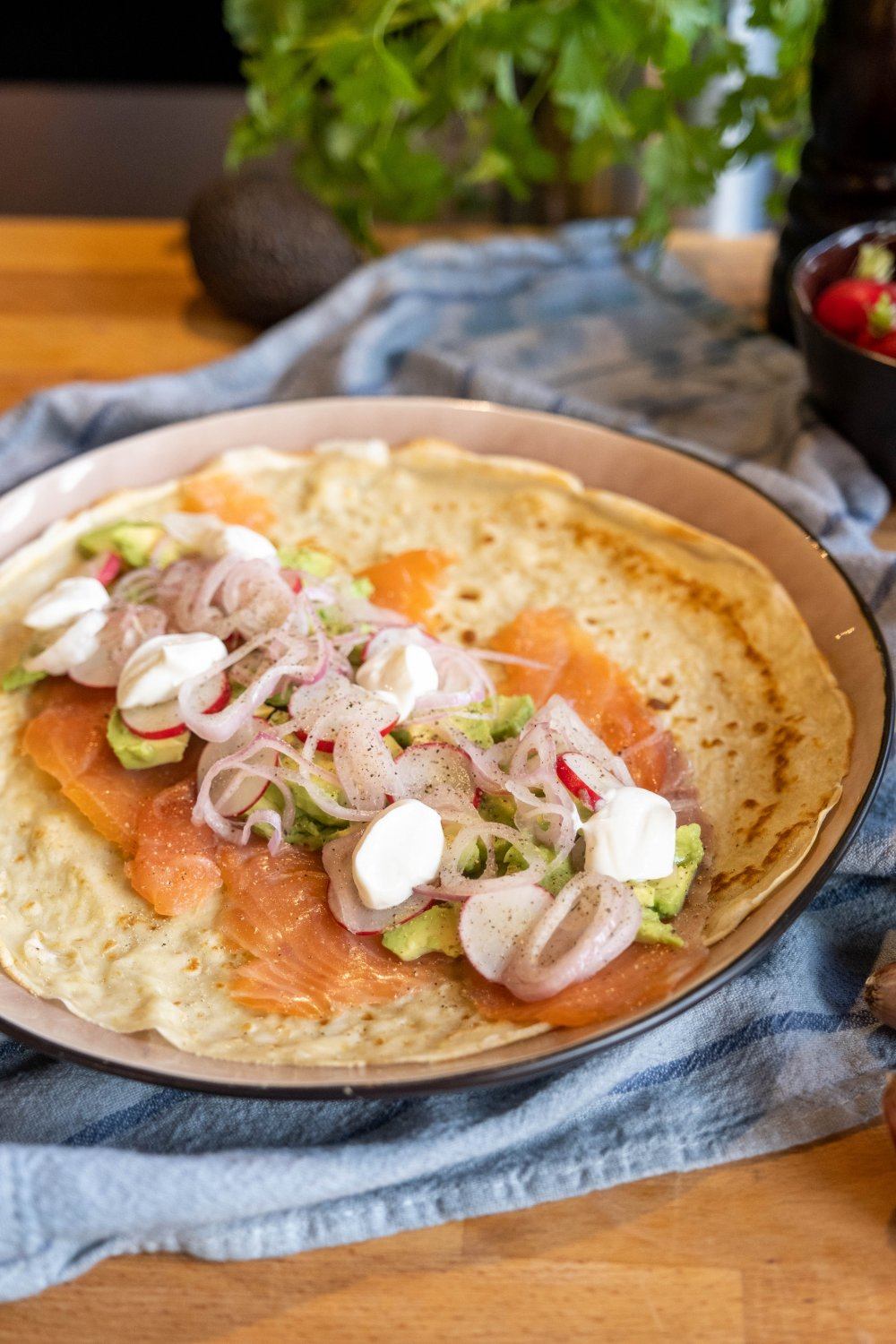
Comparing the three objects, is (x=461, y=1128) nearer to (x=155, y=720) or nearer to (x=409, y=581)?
(x=155, y=720)

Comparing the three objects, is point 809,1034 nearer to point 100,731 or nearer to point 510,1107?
point 510,1107

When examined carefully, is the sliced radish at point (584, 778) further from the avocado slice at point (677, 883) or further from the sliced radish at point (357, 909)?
the sliced radish at point (357, 909)

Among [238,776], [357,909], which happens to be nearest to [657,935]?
[357,909]

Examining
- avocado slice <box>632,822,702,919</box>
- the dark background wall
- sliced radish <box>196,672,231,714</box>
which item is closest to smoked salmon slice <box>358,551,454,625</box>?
sliced radish <box>196,672,231,714</box>

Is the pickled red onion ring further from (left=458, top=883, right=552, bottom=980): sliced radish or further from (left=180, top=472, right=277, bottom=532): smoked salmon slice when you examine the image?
(left=180, top=472, right=277, bottom=532): smoked salmon slice

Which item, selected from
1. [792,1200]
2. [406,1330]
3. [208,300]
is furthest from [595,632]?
[208,300]
